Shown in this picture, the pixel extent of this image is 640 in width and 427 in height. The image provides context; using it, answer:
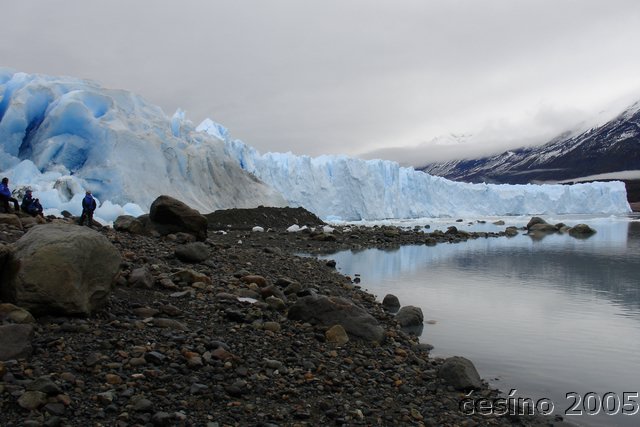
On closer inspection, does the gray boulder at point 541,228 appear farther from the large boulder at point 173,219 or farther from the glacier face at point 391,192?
the large boulder at point 173,219

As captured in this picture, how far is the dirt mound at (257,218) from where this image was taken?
23.5 meters

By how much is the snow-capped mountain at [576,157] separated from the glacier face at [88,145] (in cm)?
13668

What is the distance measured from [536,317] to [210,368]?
19.5 ft

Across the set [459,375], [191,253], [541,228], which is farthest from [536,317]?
[541,228]

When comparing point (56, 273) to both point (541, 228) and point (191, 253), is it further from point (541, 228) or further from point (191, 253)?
point (541, 228)

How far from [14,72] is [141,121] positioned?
6.11m

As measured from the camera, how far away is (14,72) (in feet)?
79.4

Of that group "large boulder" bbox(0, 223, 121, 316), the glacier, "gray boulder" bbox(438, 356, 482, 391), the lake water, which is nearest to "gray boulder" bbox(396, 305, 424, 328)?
the lake water

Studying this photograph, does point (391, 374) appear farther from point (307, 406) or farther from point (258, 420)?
point (258, 420)

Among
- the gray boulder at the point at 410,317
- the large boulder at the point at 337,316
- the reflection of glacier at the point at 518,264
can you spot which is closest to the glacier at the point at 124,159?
the reflection of glacier at the point at 518,264

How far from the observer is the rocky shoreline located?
307 cm

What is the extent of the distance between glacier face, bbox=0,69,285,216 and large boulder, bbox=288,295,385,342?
14465mm

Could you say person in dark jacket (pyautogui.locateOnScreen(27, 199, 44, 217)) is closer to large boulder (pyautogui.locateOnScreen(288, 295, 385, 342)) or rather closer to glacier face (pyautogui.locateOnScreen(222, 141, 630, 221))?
large boulder (pyautogui.locateOnScreen(288, 295, 385, 342))

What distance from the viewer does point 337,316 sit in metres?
5.56
